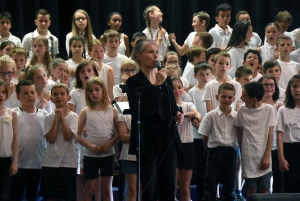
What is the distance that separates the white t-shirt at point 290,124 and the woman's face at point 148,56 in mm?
1682

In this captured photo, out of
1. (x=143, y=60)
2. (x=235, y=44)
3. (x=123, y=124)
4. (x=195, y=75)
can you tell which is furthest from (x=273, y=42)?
(x=143, y=60)

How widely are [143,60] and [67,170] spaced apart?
1368 millimetres

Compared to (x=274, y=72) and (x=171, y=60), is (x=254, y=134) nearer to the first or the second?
(x=274, y=72)

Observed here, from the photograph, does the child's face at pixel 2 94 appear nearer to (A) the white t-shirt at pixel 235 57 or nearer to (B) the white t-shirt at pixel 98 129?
(B) the white t-shirt at pixel 98 129

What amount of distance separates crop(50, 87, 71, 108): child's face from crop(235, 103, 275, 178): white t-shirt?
1.43 meters

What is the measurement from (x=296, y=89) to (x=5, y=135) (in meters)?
2.45

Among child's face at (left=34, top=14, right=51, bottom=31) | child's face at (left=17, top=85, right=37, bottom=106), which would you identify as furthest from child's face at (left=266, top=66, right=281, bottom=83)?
child's face at (left=34, top=14, right=51, bottom=31)

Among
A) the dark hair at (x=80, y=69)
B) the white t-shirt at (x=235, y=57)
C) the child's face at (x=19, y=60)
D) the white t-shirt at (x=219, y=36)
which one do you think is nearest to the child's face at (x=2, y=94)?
the dark hair at (x=80, y=69)

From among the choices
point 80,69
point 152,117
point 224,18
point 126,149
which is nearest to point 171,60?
point 80,69

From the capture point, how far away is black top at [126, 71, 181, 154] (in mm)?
5102

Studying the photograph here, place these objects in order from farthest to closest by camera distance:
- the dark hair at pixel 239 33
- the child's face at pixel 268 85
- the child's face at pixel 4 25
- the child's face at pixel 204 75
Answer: the child's face at pixel 4 25 < the dark hair at pixel 239 33 < the child's face at pixel 204 75 < the child's face at pixel 268 85

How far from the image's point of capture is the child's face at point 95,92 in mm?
6156

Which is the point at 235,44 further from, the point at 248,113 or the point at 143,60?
the point at 143,60

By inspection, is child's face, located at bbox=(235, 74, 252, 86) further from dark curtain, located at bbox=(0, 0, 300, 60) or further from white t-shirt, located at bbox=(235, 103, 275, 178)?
dark curtain, located at bbox=(0, 0, 300, 60)
